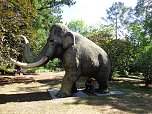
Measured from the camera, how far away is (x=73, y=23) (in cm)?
6719

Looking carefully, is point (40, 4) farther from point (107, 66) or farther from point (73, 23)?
point (73, 23)

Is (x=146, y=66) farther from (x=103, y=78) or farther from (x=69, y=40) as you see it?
(x=69, y=40)

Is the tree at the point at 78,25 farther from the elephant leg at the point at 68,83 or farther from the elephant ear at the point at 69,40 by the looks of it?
the elephant leg at the point at 68,83

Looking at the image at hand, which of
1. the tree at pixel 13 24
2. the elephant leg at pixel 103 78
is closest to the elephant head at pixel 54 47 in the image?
the tree at pixel 13 24

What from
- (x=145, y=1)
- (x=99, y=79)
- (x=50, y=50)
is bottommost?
(x=99, y=79)

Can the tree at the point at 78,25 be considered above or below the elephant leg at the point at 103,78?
above

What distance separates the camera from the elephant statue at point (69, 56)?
9.52 meters

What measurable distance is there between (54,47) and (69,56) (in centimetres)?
74

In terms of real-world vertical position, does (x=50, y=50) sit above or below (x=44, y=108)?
above

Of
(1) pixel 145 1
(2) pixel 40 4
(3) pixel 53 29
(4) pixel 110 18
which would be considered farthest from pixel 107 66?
(4) pixel 110 18

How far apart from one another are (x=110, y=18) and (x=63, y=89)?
45.5 m

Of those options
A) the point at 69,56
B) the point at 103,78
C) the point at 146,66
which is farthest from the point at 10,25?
the point at 146,66

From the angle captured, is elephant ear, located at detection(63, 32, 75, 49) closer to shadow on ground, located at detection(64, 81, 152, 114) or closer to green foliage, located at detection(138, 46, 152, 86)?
shadow on ground, located at detection(64, 81, 152, 114)

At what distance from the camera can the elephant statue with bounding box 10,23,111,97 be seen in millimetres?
9523
